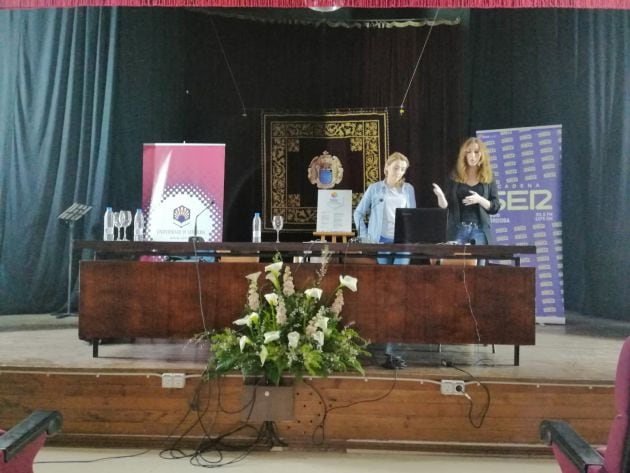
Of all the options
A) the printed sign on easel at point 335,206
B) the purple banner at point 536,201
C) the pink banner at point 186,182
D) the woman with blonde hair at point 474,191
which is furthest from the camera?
the printed sign on easel at point 335,206

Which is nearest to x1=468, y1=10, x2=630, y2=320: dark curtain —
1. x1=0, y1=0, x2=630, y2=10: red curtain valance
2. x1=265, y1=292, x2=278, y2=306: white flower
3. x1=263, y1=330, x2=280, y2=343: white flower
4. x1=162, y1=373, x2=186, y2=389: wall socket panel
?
x1=0, y1=0, x2=630, y2=10: red curtain valance

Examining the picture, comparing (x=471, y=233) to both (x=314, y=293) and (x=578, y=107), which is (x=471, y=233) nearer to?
(x=314, y=293)

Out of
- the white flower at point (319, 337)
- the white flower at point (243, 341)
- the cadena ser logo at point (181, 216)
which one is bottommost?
the white flower at point (243, 341)

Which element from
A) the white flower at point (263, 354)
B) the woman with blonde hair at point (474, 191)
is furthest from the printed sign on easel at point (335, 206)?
the white flower at point (263, 354)

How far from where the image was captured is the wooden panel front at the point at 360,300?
279 centimetres

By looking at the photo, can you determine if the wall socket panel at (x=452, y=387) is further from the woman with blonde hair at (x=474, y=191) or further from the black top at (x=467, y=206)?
the black top at (x=467, y=206)

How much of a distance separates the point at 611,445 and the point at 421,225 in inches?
68.6

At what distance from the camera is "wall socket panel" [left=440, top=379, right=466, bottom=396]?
2592 mm

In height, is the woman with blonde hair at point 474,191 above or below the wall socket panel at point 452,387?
above

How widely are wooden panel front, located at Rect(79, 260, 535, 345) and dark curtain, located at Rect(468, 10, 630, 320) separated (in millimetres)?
2921

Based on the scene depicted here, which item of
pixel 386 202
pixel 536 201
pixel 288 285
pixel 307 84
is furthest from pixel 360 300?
pixel 307 84

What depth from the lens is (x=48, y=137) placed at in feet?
16.6

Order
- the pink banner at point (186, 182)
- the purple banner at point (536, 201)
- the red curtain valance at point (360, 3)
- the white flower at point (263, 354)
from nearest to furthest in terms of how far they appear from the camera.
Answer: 1. the white flower at point (263, 354)
2. the red curtain valance at point (360, 3)
3. the purple banner at point (536, 201)
4. the pink banner at point (186, 182)

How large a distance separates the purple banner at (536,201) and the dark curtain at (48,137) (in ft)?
12.4
